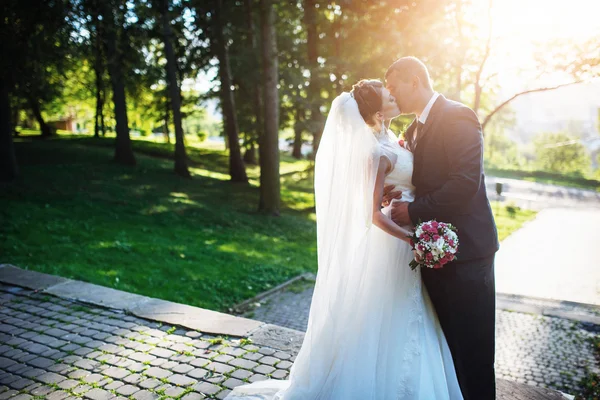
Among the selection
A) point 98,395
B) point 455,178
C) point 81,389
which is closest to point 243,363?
point 98,395

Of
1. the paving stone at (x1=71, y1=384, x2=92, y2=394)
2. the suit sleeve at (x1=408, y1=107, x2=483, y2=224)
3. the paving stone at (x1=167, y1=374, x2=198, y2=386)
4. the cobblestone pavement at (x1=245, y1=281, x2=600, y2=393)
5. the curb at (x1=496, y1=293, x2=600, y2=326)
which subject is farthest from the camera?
the curb at (x1=496, y1=293, x2=600, y2=326)

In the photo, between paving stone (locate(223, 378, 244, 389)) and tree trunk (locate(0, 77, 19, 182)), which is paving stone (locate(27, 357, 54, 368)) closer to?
paving stone (locate(223, 378, 244, 389))

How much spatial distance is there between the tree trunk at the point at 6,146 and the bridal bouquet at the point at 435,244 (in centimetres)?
1410

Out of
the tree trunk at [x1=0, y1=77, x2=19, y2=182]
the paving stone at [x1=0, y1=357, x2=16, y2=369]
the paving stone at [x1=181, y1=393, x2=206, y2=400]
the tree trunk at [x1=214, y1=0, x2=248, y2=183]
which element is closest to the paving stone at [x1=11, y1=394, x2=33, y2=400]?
the paving stone at [x1=0, y1=357, x2=16, y2=369]

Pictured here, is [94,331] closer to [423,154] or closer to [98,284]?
[98,284]

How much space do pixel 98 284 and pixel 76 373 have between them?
3.02m

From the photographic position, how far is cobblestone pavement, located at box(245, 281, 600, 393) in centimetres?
571

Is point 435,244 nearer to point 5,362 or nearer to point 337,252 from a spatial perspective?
point 337,252

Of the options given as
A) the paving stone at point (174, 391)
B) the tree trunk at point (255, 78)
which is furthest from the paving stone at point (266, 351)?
the tree trunk at point (255, 78)

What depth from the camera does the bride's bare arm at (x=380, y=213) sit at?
3293 mm

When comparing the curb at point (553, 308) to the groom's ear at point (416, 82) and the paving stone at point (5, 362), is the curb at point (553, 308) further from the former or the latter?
the paving stone at point (5, 362)

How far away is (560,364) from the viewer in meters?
6.01

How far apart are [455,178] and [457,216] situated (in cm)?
29

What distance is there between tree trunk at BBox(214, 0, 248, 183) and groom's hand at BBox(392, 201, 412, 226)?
15478 millimetres
